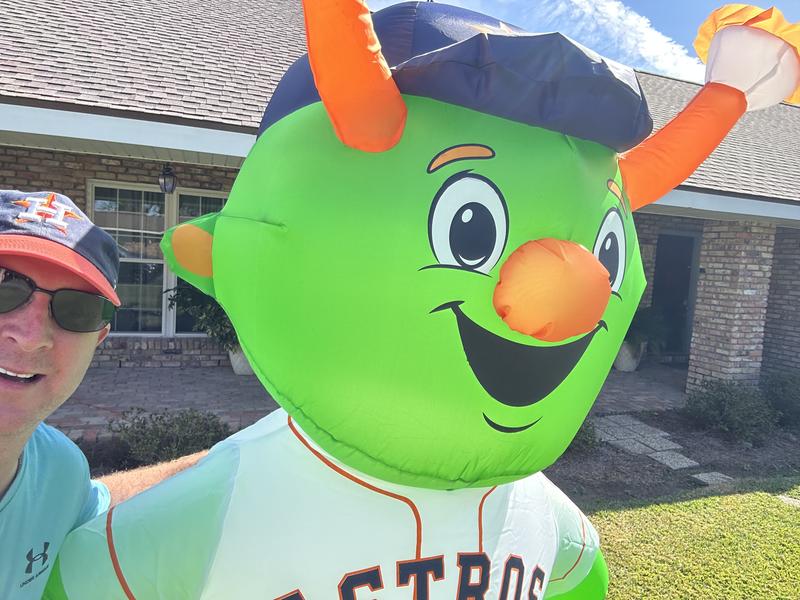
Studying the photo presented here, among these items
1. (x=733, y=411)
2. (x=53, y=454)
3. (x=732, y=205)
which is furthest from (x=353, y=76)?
(x=732, y=205)

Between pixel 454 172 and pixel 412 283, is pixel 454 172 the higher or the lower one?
the higher one

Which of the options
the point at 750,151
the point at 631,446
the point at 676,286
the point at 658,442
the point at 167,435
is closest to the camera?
the point at 167,435

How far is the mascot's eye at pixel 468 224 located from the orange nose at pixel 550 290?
5cm

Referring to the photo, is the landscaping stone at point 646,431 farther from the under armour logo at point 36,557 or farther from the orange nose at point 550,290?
the under armour logo at point 36,557

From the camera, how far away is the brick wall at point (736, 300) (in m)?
7.87

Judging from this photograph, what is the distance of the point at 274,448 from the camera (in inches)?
59.0

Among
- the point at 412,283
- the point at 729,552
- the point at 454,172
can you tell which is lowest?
the point at 729,552

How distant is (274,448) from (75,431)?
4.74 m

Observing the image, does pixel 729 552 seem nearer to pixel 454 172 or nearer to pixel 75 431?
pixel 454 172

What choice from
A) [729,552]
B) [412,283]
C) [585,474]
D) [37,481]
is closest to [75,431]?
[37,481]

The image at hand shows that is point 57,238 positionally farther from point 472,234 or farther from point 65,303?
point 472,234

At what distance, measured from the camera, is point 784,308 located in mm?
10156

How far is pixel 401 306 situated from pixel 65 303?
2.42 feet

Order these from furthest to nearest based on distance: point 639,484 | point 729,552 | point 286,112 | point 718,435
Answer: point 718,435, point 639,484, point 729,552, point 286,112
